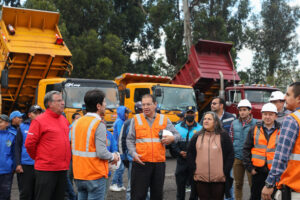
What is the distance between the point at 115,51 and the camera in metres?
23.1

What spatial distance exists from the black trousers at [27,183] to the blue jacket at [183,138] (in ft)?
6.91

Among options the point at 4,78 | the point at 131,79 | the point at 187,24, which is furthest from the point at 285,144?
the point at 187,24

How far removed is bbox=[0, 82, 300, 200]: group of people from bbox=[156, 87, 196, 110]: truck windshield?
587 cm

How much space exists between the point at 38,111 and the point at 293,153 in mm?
3949

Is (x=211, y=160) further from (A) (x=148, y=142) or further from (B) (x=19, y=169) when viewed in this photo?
(B) (x=19, y=169)

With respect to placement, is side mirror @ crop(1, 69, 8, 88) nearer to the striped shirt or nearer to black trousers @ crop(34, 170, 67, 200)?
black trousers @ crop(34, 170, 67, 200)

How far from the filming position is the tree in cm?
3581

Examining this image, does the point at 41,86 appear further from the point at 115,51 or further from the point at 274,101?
the point at 115,51

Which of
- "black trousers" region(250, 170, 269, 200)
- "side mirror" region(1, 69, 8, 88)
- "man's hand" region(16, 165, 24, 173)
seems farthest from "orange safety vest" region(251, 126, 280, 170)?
"side mirror" region(1, 69, 8, 88)

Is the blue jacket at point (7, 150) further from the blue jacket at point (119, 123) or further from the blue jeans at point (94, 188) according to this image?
the blue jacket at point (119, 123)

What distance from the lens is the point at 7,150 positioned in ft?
17.7

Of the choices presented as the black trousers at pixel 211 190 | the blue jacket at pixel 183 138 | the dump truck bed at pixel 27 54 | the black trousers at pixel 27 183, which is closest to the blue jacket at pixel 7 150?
the black trousers at pixel 27 183

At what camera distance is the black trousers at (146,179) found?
470 cm

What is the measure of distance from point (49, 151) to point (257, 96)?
35.4 feet
